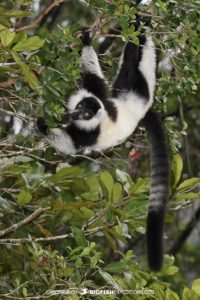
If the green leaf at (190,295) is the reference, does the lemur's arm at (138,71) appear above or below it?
above

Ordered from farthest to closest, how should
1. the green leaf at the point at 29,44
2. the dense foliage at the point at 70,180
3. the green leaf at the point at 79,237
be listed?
the green leaf at the point at 79,237
the dense foliage at the point at 70,180
the green leaf at the point at 29,44

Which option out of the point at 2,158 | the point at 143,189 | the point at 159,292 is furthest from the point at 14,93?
the point at 159,292

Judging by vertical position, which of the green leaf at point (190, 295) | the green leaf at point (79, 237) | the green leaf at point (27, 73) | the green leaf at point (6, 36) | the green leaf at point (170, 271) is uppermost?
the green leaf at point (6, 36)

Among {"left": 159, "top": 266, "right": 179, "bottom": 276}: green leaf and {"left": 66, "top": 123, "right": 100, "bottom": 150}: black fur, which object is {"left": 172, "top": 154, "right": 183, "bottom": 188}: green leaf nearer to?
{"left": 159, "top": 266, "right": 179, "bottom": 276}: green leaf

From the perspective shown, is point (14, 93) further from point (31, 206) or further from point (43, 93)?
point (31, 206)

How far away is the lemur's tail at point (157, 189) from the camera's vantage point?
2832mm

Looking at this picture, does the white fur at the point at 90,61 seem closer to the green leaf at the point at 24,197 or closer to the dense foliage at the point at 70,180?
the dense foliage at the point at 70,180

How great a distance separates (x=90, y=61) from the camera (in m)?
3.21

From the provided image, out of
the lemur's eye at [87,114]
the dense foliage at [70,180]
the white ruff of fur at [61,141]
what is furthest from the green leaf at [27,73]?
the lemur's eye at [87,114]

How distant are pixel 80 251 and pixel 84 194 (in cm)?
52

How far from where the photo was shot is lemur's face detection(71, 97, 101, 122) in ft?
11.5

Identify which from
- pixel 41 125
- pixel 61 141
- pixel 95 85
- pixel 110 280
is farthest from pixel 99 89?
pixel 110 280

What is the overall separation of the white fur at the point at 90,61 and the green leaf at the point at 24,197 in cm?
71

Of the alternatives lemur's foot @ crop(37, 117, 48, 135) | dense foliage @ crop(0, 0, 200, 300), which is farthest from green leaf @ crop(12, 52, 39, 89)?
lemur's foot @ crop(37, 117, 48, 135)
